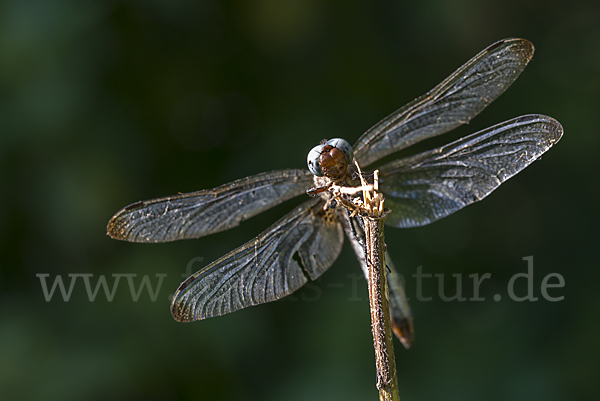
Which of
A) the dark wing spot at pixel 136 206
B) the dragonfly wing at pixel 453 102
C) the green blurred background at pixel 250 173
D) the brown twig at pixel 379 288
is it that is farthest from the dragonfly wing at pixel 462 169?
the dark wing spot at pixel 136 206

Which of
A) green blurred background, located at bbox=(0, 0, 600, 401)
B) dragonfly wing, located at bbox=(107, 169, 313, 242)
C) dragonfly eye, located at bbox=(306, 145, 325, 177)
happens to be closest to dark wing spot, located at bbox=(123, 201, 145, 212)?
dragonfly wing, located at bbox=(107, 169, 313, 242)

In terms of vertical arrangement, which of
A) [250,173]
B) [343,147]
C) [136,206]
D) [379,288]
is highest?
[250,173]

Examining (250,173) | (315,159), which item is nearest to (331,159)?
(315,159)

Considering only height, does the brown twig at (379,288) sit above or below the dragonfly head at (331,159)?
below

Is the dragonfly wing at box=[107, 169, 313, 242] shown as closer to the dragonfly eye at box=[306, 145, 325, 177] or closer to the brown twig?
the dragonfly eye at box=[306, 145, 325, 177]

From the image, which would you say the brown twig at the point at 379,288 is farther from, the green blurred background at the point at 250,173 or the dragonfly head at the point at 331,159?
the green blurred background at the point at 250,173

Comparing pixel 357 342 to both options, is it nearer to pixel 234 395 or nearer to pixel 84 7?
pixel 234 395

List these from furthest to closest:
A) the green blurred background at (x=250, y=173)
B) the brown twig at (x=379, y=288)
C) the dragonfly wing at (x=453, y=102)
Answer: the green blurred background at (x=250, y=173), the dragonfly wing at (x=453, y=102), the brown twig at (x=379, y=288)

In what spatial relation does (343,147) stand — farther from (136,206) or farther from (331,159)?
(136,206)
